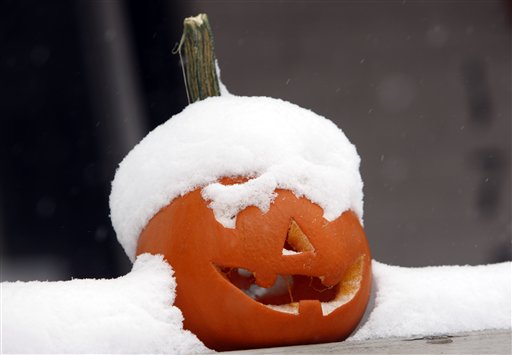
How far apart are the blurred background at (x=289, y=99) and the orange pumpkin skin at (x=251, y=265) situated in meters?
2.33

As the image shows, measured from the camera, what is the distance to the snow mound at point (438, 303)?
72.7 inches

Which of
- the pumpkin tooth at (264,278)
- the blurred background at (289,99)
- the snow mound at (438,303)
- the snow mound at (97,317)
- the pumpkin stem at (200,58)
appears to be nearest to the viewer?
the snow mound at (97,317)

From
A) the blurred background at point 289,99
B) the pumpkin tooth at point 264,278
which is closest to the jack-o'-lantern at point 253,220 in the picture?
the pumpkin tooth at point 264,278

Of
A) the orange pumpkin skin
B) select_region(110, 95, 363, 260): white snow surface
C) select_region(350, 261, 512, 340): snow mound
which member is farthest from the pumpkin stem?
select_region(350, 261, 512, 340): snow mound

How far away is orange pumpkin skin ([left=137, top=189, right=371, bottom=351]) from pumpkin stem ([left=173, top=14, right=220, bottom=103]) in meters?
0.40

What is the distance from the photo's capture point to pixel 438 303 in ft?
6.21

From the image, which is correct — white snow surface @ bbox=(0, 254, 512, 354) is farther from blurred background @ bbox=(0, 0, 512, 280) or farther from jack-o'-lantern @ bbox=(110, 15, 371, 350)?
blurred background @ bbox=(0, 0, 512, 280)

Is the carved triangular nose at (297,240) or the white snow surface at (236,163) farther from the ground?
the white snow surface at (236,163)

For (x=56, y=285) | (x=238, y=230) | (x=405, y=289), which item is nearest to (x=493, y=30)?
(x=405, y=289)

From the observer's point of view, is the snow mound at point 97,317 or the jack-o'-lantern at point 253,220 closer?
the snow mound at point 97,317

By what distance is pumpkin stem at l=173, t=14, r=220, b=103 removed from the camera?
207cm

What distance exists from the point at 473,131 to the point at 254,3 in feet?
4.61

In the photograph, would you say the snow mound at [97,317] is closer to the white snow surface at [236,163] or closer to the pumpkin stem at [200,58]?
the white snow surface at [236,163]

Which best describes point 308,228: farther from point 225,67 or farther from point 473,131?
point 473,131
